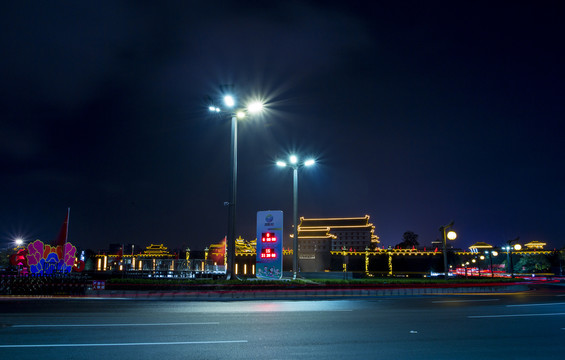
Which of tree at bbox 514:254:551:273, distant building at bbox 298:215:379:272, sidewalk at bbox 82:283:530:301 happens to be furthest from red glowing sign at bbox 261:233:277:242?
distant building at bbox 298:215:379:272

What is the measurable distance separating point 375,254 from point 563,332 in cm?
9771

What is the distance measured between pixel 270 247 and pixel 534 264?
67891 millimetres

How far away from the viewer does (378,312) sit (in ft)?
46.5

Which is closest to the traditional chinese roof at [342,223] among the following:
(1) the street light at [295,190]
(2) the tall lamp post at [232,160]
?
(1) the street light at [295,190]

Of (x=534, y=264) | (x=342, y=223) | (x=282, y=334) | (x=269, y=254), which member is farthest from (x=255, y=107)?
(x=342, y=223)

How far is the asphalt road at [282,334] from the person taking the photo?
7802 millimetres

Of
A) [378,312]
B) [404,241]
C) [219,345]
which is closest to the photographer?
[219,345]

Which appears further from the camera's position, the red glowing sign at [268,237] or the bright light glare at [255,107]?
the red glowing sign at [268,237]

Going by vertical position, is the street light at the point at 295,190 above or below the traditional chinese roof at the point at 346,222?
below

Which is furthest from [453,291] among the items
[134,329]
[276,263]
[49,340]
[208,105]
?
[49,340]

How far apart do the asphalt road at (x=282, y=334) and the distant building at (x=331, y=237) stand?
281 feet

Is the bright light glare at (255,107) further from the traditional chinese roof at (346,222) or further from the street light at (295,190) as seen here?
the traditional chinese roof at (346,222)

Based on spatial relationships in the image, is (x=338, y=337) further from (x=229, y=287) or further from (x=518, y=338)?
(x=229, y=287)

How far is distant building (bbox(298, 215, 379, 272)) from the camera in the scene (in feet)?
333
